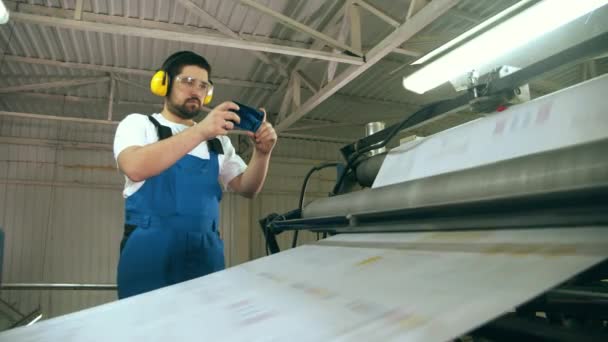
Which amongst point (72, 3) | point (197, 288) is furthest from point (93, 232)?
point (197, 288)

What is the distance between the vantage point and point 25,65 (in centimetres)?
438

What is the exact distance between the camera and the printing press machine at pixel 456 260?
436 mm

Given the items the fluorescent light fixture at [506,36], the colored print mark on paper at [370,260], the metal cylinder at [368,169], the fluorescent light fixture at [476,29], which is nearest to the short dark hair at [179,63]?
the metal cylinder at [368,169]

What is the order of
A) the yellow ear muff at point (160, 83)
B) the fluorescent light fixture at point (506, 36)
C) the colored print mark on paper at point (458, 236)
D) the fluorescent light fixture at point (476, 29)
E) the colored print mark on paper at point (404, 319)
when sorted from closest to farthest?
the colored print mark on paper at point (404, 319), the colored print mark on paper at point (458, 236), the yellow ear muff at point (160, 83), the fluorescent light fixture at point (506, 36), the fluorescent light fixture at point (476, 29)

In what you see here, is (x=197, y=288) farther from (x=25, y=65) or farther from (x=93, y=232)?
(x=93, y=232)

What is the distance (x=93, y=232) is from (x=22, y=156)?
132 cm

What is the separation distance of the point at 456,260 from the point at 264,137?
824mm

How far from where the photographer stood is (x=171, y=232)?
117cm

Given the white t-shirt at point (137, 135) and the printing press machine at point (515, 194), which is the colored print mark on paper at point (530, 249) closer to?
the printing press machine at point (515, 194)

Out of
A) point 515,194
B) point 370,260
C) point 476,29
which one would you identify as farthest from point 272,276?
point 476,29

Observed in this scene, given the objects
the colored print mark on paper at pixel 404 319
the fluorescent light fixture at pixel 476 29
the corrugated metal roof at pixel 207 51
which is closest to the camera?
the colored print mark on paper at pixel 404 319

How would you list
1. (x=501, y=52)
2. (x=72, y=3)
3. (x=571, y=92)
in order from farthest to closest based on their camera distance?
(x=72, y=3), (x=501, y=52), (x=571, y=92)

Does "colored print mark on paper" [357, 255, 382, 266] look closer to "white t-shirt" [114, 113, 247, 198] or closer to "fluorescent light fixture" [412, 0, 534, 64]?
"white t-shirt" [114, 113, 247, 198]

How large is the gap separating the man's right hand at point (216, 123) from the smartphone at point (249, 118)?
56 millimetres
